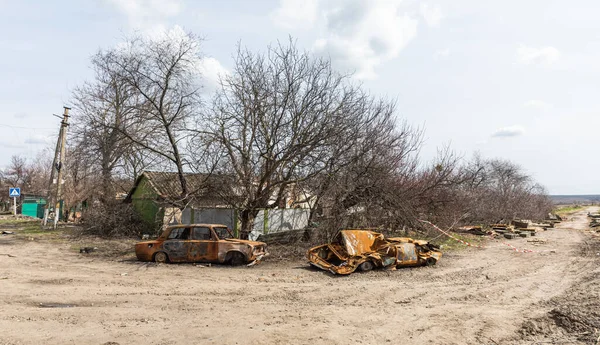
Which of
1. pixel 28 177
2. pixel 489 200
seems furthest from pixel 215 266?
pixel 28 177

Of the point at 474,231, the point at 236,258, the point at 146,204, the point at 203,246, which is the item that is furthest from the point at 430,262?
the point at 146,204

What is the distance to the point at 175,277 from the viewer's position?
10.6 meters

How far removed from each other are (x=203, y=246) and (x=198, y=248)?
18 centimetres

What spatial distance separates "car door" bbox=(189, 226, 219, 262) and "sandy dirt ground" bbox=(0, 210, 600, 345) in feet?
1.84

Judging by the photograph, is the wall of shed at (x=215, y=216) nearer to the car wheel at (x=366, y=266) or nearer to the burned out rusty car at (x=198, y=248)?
the burned out rusty car at (x=198, y=248)

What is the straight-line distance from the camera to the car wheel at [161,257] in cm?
1285

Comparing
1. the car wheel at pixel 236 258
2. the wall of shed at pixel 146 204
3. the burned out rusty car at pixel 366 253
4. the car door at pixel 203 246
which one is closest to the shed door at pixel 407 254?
the burned out rusty car at pixel 366 253

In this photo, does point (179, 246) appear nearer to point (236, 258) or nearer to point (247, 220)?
point (236, 258)

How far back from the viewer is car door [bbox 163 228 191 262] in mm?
12727

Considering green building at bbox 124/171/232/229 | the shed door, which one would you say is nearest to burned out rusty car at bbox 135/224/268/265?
green building at bbox 124/171/232/229

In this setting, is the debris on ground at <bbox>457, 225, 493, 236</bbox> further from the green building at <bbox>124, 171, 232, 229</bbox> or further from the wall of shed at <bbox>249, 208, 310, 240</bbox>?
the green building at <bbox>124, 171, 232, 229</bbox>

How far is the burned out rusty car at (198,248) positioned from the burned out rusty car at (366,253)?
2.12 m

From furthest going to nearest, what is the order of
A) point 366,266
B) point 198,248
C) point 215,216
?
1. point 215,216
2. point 198,248
3. point 366,266

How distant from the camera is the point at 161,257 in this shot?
507 inches
